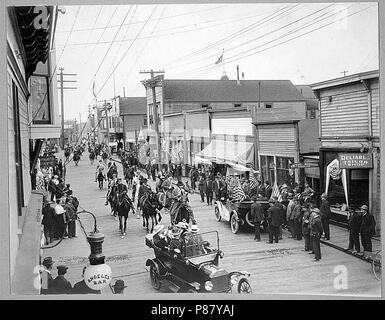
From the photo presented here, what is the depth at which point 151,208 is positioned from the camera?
5.86m

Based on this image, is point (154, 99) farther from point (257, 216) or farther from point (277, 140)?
point (257, 216)

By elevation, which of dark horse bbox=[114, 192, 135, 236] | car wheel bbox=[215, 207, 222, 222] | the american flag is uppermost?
the american flag

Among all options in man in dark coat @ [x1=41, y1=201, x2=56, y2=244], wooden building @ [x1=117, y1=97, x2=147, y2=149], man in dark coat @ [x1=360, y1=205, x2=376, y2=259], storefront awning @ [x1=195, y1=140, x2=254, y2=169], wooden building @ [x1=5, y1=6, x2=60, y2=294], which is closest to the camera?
wooden building @ [x1=5, y1=6, x2=60, y2=294]

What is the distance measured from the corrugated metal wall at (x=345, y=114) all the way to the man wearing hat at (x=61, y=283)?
12.5 ft

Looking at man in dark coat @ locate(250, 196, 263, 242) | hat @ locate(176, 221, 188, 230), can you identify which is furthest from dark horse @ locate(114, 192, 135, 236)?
man in dark coat @ locate(250, 196, 263, 242)

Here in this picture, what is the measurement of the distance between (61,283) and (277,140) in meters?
3.37

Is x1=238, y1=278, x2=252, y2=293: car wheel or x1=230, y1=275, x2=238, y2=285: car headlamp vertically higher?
x1=230, y1=275, x2=238, y2=285: car headlamp

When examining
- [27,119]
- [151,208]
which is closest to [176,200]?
[151,208]

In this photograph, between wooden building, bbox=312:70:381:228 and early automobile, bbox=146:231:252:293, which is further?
wooden building, bbox=312:70:381:228

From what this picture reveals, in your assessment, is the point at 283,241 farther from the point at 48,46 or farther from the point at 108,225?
the point at 48,46

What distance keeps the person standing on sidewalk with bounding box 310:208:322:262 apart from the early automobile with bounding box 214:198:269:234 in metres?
0.61

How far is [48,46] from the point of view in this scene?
5676 mm

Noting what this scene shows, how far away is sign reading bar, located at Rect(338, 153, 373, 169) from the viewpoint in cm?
552

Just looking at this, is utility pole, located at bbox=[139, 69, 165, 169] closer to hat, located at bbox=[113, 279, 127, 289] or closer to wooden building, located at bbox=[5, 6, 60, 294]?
wooden building, located at bbox=[5, 6, 60, 294]
